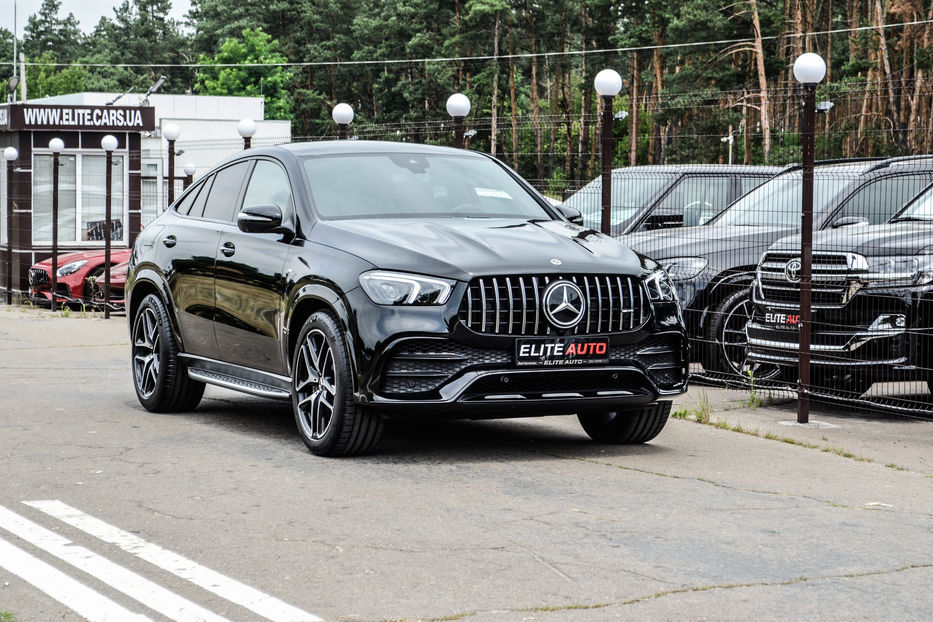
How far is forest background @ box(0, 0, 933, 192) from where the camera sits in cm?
2936

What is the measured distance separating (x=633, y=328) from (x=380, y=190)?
182cm

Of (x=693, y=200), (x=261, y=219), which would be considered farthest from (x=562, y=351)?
(x=693, y=200)

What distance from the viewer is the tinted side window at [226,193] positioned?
9195 mm

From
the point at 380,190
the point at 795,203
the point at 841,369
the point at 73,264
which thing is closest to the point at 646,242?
the point at 795,203

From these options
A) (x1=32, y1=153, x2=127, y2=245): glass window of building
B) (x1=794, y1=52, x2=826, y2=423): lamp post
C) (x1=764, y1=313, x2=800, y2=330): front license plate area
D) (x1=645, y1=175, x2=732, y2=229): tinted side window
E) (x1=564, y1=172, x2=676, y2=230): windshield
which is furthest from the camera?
(x1=32, y1=153, x2=127, y2=245): glass window of building

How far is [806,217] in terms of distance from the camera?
9.82 m

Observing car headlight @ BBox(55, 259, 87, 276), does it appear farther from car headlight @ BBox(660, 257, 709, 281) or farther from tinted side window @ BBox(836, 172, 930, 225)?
tinted side window @ BBox(836, 172, 930, 225)

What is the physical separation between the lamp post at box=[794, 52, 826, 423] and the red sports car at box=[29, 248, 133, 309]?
48.6ft

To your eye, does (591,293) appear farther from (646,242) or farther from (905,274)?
(646,242)

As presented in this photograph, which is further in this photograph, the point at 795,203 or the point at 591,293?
the point at 795,203

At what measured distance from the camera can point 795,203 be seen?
1247cm

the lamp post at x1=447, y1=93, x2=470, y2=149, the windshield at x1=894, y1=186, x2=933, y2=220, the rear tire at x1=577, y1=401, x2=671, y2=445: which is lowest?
the rear tire at x1=577, y1=401, x2=671, y2=445

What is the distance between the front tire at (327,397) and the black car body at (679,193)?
21.4 feet

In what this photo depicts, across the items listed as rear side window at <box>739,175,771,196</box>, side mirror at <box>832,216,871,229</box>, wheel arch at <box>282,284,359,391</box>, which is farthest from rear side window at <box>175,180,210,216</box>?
rear side window at <box>739,175,771,196</box>
